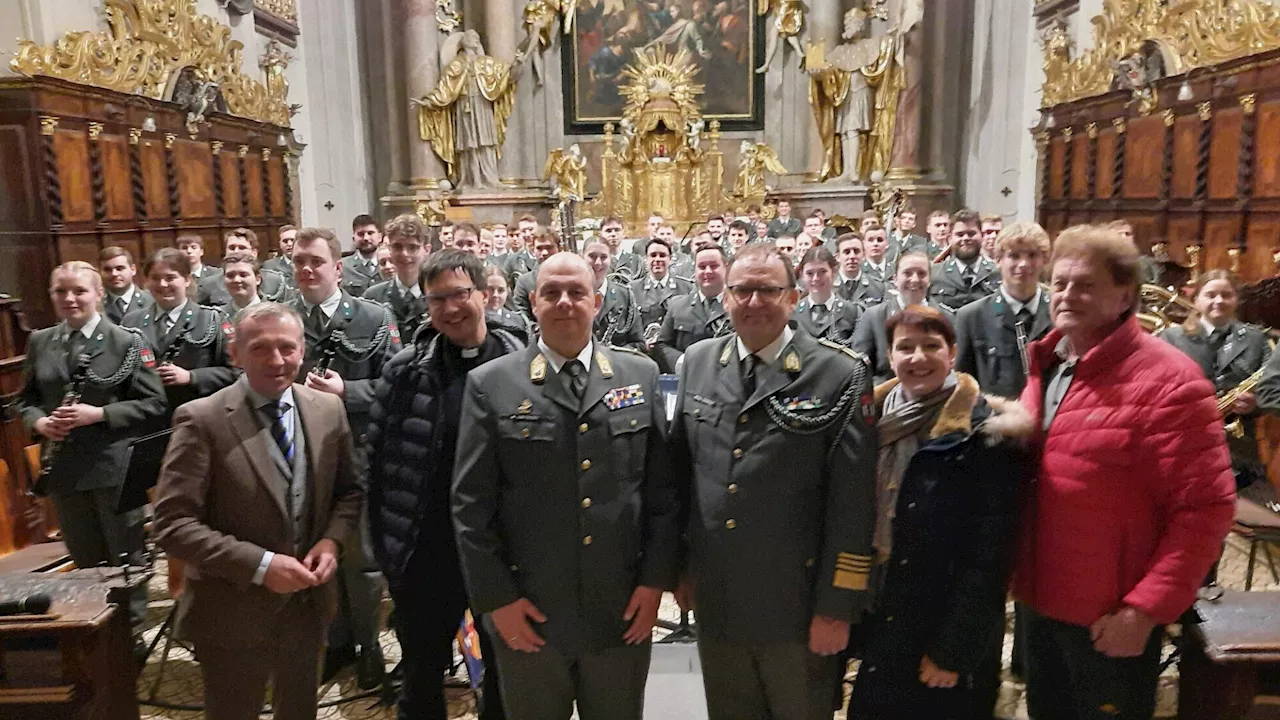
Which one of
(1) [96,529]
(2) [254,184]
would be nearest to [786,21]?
(2) [254,184]

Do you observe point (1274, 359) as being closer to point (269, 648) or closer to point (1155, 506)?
point (1155, 506)

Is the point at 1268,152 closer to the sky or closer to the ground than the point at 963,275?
closer to the sky

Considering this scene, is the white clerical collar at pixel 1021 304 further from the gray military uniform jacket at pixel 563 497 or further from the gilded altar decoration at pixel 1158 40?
the gilded altar decoration at pixel 1158 40

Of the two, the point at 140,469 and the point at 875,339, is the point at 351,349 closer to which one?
the point at 140,469

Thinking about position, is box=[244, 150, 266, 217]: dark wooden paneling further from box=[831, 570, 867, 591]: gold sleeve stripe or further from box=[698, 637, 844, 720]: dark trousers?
box=[831, 570, 867, 591]: gold sleeve stripe

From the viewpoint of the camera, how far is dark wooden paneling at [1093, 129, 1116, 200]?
10.5m

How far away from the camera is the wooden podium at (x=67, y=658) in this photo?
2.52m

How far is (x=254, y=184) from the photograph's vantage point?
12047 mm

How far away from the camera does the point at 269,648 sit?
2.49 metres

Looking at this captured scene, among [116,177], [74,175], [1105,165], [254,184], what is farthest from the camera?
[254,184]

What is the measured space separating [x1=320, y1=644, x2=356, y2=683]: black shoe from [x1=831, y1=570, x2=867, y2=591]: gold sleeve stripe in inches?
98.8

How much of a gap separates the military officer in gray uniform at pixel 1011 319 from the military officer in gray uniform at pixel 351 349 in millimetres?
2520

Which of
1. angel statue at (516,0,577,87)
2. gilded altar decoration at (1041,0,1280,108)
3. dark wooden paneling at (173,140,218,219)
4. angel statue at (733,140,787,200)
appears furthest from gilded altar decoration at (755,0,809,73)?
dark wooden paneling at (173,140,218,219)

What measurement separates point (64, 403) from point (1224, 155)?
394 inches
